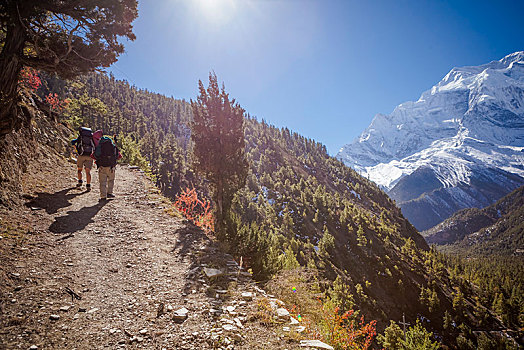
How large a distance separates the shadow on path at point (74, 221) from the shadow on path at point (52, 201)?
508mm

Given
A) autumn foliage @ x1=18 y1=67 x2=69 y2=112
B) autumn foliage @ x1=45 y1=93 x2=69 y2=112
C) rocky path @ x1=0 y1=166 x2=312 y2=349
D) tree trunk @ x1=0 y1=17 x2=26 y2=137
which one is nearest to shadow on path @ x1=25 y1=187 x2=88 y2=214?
rocky path @ x1=0 y1=166 x2=312 y2=349

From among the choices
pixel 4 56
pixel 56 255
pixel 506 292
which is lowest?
pixel 506 292

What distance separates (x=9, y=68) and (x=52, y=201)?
419 centimetres

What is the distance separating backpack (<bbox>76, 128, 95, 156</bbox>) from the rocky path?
8.69 feet

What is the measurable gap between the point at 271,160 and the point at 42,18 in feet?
368

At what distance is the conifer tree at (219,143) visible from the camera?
12.3 m

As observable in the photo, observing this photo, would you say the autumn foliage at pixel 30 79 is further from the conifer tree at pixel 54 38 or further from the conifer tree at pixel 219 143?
the conifer tree at pixel 219 143

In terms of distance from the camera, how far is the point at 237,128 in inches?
498

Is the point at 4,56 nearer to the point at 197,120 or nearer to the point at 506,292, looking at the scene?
the point at 197,120

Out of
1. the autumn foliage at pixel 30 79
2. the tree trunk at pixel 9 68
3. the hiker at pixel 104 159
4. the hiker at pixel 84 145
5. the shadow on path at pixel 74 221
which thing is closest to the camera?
the tree trunk at pixel 9 68

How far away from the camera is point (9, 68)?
5844 mm

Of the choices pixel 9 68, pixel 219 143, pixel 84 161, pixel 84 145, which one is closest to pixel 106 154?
pixel 84 145

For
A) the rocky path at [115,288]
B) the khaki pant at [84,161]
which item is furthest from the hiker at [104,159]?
the rocky path at [115,288]

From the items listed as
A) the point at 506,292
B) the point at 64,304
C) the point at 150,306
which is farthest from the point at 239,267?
the point at 506,292
